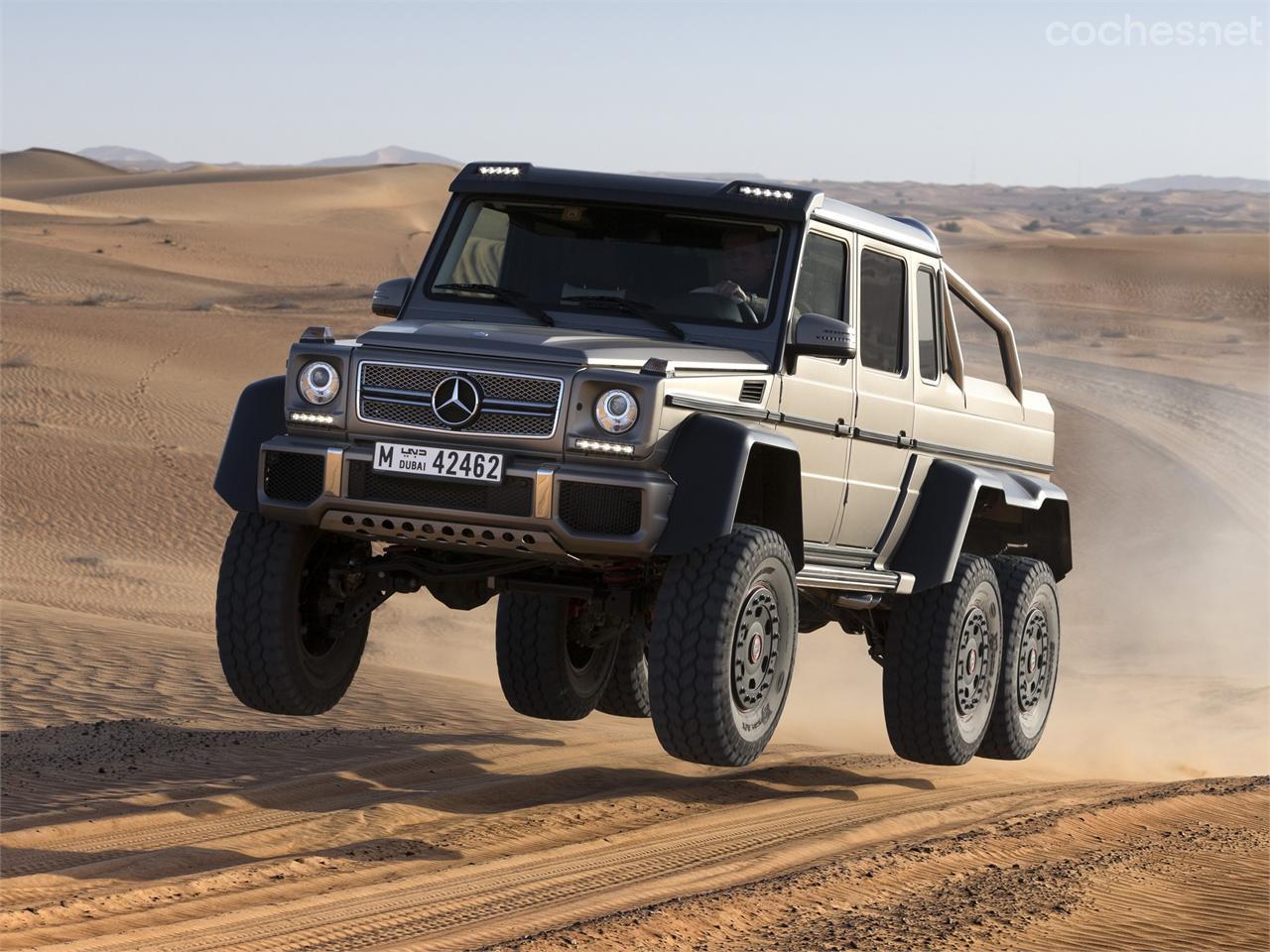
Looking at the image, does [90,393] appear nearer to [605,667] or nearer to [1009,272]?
[605,667]

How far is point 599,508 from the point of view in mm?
7160

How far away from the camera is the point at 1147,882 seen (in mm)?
7598

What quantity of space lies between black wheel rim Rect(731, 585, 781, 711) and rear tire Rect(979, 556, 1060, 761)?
3.15m

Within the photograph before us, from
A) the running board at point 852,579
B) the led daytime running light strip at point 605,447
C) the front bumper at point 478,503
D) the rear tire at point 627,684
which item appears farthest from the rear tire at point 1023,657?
the led daytime running light strip at point 605,447

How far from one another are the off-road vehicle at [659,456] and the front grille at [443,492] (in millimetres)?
11

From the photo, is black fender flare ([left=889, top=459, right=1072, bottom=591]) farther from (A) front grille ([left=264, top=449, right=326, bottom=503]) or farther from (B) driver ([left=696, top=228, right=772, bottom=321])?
(A) front grille ([left=264, top=449, right=326, bottom=503])

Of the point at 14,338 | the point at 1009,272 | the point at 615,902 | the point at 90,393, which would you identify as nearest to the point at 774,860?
the point at 615,902

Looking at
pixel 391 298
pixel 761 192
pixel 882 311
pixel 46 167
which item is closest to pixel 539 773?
pixel 391 298

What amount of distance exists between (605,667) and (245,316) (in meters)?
29.0

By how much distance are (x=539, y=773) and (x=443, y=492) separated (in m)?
3.20

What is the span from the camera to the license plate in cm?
725

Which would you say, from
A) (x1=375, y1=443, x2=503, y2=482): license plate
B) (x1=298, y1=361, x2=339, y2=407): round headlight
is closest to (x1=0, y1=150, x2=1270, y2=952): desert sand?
(x1=375, y1=443, x2=503, y2=482): license plate

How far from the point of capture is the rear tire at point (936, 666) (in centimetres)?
953

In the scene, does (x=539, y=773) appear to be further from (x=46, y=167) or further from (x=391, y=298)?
(x=46, y=167)
